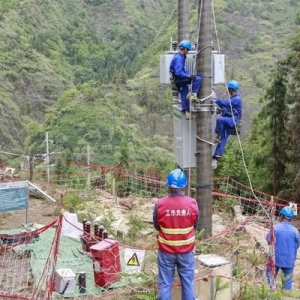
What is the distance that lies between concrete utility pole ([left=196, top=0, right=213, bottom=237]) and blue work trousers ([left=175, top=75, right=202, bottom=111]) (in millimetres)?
74

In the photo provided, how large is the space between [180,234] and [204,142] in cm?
254

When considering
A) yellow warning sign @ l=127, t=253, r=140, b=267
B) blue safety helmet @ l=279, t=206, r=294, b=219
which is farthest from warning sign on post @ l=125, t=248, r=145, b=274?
blue safety helmet @ l=279, t=206, r=294, b=219

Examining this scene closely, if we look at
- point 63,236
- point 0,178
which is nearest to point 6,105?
point 0,178

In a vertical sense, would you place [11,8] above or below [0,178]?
above

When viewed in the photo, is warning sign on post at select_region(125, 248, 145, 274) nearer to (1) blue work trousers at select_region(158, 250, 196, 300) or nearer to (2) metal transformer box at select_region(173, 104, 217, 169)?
(1) blue work trousers at select_region(158, 250, 196, 300)

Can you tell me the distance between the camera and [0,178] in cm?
1371

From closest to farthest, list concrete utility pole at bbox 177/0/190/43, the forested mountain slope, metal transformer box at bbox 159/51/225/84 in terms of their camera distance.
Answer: metal transformer box at bbox 159/51/225/84, concrete utility pole at bbox 177/0/190/43, the forested mountain slope

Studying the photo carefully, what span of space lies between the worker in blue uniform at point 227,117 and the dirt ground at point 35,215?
5.12m

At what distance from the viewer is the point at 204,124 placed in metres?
7.55

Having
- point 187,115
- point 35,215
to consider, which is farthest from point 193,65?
point 35,215

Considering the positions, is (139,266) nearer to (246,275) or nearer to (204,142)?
(246,275)

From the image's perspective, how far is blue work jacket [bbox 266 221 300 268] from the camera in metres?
7.04

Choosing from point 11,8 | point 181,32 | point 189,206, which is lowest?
point 189,206

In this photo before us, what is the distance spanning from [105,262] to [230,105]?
9.53 feet
